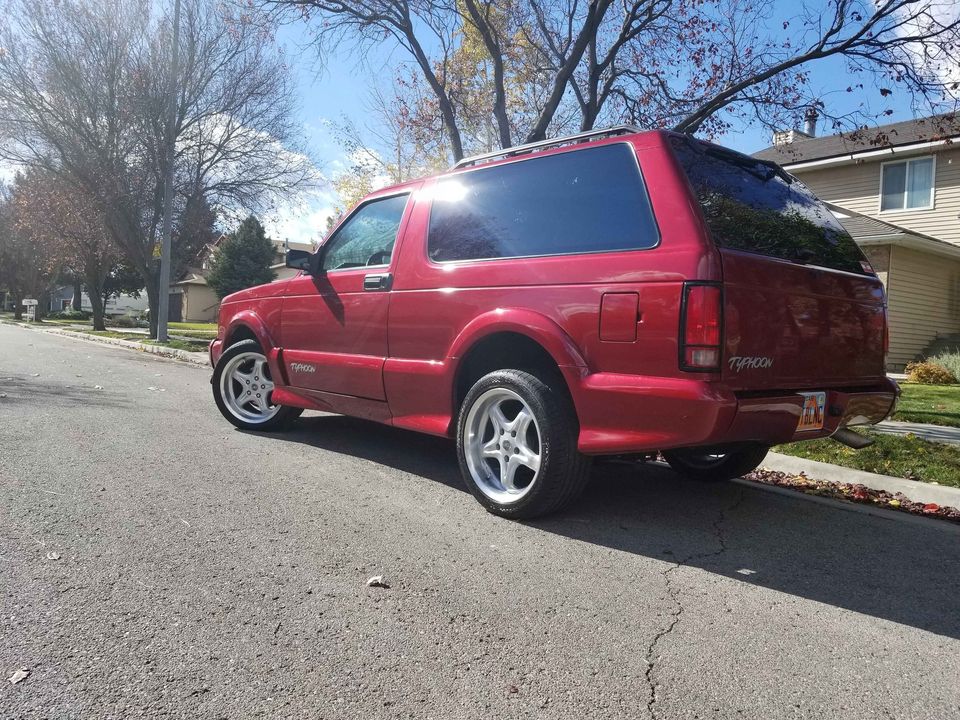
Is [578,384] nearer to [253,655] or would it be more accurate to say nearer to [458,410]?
[458,410]

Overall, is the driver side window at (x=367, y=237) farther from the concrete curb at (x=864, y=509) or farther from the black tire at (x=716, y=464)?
the concrete curb at (x=864, y=509)

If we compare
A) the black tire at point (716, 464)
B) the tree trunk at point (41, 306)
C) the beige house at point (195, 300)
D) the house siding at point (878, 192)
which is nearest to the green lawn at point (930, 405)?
the black tire at point (716, 464)

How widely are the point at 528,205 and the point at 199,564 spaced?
2.52 m

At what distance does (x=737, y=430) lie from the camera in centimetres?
333

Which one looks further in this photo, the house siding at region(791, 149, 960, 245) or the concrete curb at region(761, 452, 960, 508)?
the house siding at region(791, 149, 960, 245)

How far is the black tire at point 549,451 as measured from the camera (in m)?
3.74

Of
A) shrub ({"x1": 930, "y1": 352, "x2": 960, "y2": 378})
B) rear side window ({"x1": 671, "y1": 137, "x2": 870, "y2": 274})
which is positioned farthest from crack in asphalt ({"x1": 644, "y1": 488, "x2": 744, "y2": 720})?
shrub ({"x1": 930, "y1": 352, "x2": 960, "y2": 378})

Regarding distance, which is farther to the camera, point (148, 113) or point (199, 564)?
point (148, 113)

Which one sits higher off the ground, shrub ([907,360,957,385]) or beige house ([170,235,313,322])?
beige house ([170,235,313,322])

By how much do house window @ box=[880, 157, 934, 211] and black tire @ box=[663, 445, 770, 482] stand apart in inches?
660

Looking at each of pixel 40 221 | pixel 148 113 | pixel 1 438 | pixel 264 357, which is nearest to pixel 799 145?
pixel 148 113

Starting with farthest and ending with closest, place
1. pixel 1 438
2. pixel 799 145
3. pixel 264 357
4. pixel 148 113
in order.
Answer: pixel 799 145
pixel 148 113
pixel 264 357
pixel 1 438

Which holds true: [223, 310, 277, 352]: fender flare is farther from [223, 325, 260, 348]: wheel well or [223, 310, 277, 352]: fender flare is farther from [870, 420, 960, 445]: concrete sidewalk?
[870, 420, 960, 445]: concrete sidewalk

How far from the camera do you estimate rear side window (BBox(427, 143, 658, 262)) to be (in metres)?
3.68
